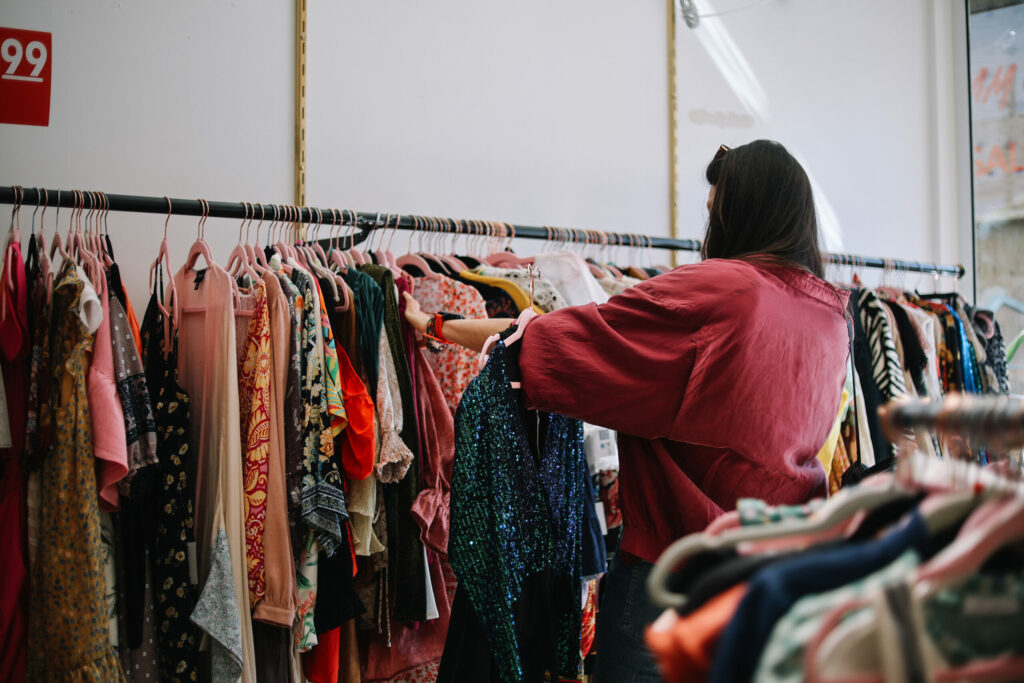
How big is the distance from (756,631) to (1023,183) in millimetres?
4544

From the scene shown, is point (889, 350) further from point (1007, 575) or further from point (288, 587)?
point (1007, 575)

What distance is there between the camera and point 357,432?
1.73 m

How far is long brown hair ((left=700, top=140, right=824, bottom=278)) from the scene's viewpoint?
141 centimetres

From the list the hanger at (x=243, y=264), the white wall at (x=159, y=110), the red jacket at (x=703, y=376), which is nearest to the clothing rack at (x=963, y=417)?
the red jacket at (x=703, y=376)

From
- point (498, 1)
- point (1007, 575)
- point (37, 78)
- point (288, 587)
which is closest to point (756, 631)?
point (1007, 575)

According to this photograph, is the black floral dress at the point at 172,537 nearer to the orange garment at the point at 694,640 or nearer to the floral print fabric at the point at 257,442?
the floral print fabric at the point at 257,442

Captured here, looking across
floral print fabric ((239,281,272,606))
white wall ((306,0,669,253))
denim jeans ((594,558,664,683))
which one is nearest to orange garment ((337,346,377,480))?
floral print fabric ((239,281,272,606))

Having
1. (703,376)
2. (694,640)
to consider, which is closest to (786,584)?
(694,640)

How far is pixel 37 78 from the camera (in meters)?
2.01

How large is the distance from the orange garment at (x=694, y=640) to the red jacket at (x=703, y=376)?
774 mm

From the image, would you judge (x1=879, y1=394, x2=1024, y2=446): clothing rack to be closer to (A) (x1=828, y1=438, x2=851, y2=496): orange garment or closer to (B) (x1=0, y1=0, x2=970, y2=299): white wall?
(A) (x1=828, y1=438, x2=851, y2=496): orange garment

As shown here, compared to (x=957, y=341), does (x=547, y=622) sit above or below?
below

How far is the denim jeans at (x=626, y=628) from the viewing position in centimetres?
137

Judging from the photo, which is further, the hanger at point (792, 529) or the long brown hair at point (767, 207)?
the long brown hair at point (767, 207)
